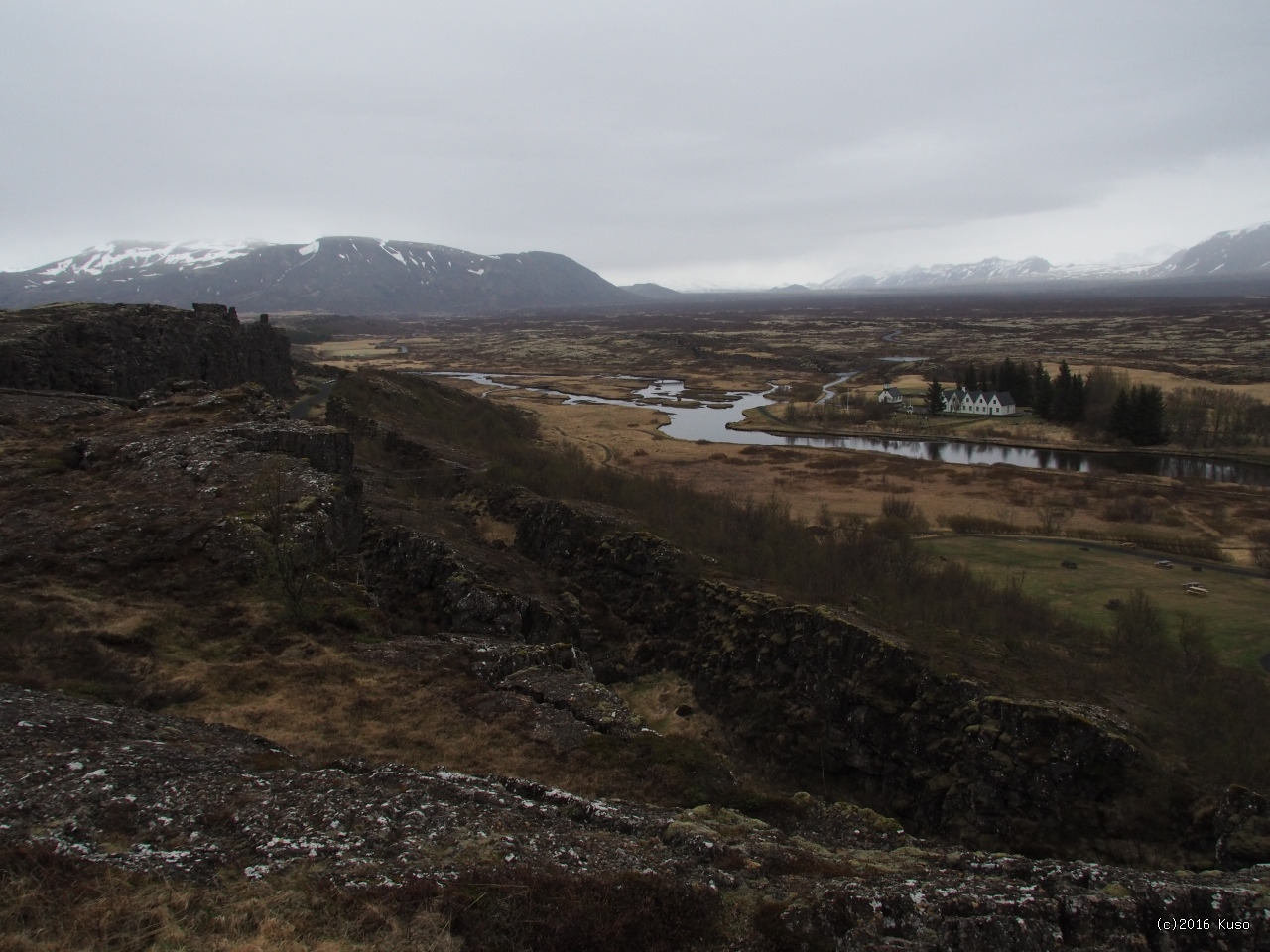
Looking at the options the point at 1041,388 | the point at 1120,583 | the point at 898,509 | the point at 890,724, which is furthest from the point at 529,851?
the point at 1041,388

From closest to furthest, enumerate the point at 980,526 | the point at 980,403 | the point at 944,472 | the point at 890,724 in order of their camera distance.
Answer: the point at 890,724, the point at 980,526, the point at 944,472, the point at 980,403

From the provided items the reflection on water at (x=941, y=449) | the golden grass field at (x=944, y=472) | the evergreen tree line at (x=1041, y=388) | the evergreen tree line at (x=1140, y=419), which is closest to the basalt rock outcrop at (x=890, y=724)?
the golden grass field at (x=944, y=472)

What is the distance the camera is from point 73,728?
1299 cm

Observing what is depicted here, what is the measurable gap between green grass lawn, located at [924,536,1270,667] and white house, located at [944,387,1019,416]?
2672 inches

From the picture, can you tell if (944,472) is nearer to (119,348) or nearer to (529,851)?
(529,851)

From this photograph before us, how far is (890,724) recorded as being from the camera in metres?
24.7

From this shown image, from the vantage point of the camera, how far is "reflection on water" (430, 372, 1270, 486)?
81.8 m

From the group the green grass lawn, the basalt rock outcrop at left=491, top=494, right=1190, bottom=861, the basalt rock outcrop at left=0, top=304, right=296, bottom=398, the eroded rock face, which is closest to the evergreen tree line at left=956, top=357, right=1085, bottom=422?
the green grass lawn

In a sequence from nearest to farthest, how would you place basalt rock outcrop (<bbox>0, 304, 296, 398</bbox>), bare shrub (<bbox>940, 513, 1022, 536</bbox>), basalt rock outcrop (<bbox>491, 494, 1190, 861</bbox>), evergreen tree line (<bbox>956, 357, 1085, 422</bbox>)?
1. basalt rock outcrop (<bbox>491, 494, 1190, 861</bbox>)
2. basalt rock outcrop (<bbox>0, 304, 296, 398</bbox>)
3. bare shrub (<bbox>940, 513, 1022, 536</bbox>)
4. evergreen tree line (<bbox>956, 357, 1085, 422</bbox>)

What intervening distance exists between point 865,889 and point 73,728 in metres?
14.0

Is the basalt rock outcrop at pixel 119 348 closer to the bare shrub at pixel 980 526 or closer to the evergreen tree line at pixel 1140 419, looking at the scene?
the bare shrub at pixel 980 526

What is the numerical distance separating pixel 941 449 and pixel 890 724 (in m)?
78.9

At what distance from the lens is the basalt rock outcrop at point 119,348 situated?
4484cm

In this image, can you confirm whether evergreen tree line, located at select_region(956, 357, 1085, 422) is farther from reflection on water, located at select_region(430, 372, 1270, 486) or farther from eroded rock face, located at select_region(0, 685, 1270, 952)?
eroded rock face, located at select_region(0, 685, 1270, 952)
